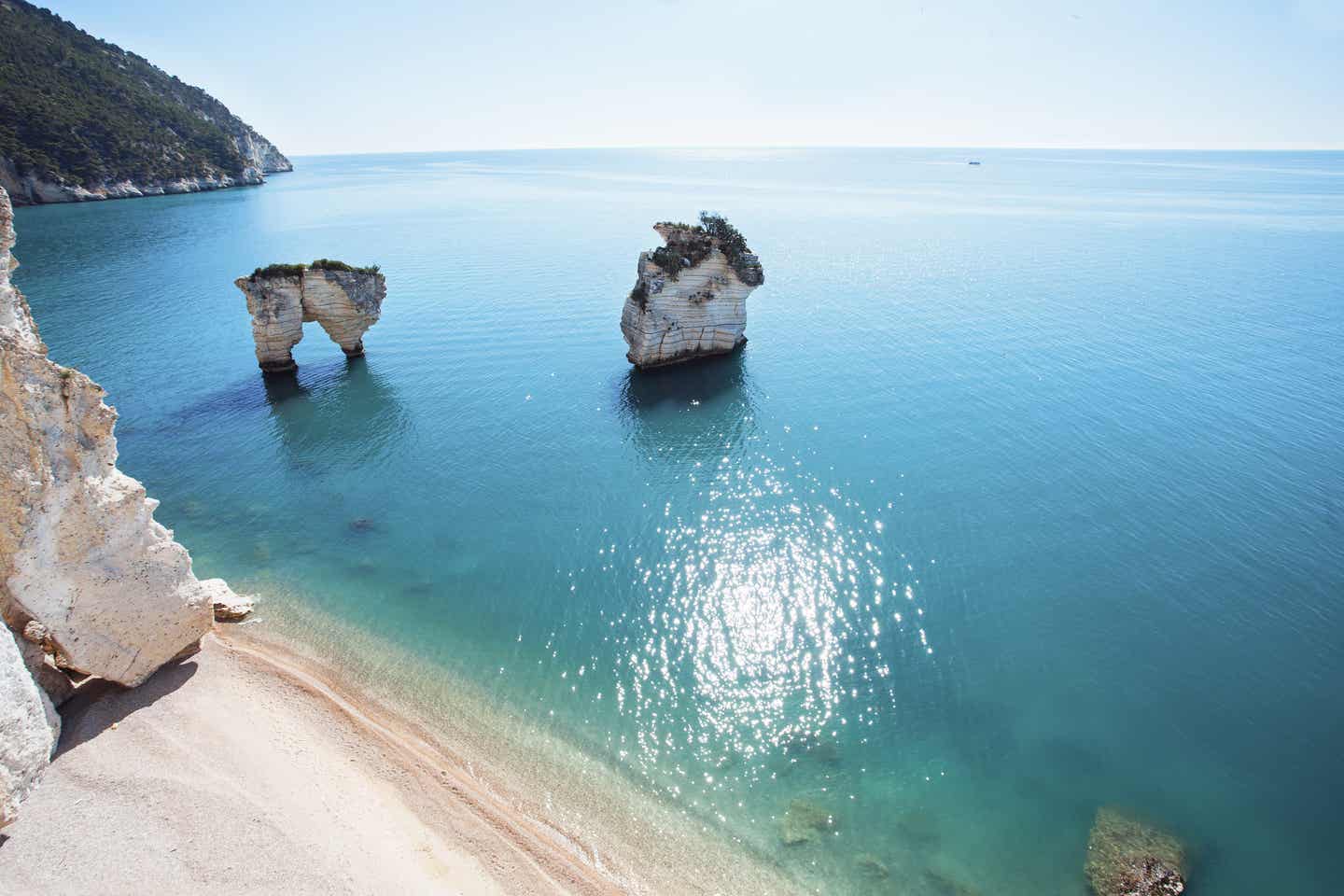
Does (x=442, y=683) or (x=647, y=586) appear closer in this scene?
(x=442, y=683)

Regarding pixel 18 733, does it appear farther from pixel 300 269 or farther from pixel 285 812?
pixel 300 269

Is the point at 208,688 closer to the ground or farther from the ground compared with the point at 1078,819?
farther from the ground

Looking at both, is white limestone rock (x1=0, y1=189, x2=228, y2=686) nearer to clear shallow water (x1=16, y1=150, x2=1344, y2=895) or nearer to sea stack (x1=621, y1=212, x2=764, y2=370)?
clear shallow water (x1=16, y1=150, x2=1344, y2=895)

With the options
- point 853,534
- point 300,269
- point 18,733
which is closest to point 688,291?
point 853,534

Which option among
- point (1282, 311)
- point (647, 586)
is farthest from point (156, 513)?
point (1282, 311)

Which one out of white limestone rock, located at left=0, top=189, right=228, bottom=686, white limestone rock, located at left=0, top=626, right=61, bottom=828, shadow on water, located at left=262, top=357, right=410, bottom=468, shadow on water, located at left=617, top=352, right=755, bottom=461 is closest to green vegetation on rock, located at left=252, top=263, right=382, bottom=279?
shadow on water, located at left=262, top=357, right=410, bottom=468

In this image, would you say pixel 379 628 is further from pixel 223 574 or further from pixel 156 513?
pixel 156 513
